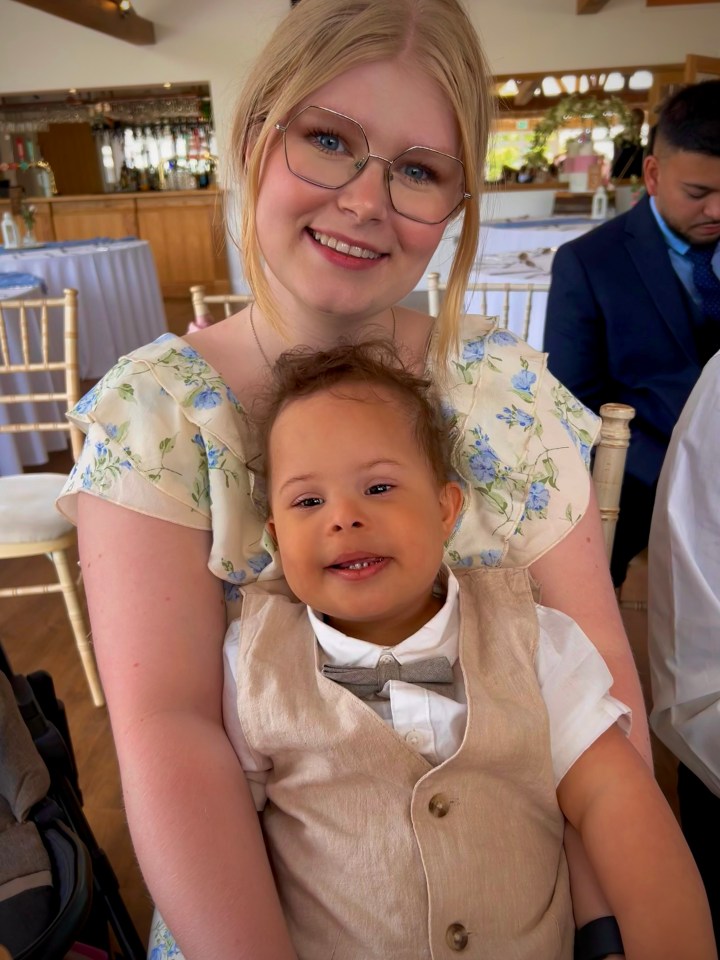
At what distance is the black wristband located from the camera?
763 millimetres

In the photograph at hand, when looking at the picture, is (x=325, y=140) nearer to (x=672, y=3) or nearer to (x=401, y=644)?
(x=401, y=644)

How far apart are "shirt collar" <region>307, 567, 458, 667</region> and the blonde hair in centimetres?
52

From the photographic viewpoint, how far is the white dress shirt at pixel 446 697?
0.83 metres

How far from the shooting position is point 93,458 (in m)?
0.89

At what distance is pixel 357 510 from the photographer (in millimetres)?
834

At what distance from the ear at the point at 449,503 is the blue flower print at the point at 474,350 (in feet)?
0.69

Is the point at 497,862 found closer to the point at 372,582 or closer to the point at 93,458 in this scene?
the point at 372,582

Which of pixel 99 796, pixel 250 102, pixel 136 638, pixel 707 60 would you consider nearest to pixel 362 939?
pixel 136 638

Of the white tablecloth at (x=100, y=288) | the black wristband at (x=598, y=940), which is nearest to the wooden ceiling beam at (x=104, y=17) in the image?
the white tablecloth at (x=100, y=288)

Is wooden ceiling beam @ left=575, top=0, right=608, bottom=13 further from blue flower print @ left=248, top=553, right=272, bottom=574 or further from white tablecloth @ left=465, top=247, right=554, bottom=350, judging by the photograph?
blue flower print @ left=248, top=553, right=272, bottom=574

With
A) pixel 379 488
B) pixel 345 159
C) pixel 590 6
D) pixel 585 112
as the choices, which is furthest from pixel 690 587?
pixel 590 6

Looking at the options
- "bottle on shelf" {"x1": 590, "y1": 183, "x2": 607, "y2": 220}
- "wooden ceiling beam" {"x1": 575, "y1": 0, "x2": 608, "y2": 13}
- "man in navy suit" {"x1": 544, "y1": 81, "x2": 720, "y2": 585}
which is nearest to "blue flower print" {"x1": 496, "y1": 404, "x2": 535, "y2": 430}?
"man in navy suit" {"x1": 544, "y1": 81, "x2": 720, "y2": 585}

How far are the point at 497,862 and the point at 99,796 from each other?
4.46 ft

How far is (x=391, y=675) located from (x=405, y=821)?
0.52 ft
